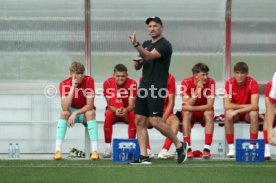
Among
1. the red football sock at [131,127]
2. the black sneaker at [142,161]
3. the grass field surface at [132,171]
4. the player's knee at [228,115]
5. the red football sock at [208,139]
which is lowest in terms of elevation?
the grass field surface at [132,171]

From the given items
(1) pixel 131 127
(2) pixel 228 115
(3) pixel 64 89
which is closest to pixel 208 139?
(2) pixel 228 115

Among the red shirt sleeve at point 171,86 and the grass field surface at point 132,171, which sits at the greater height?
the red shirt sleeve at point 171,86

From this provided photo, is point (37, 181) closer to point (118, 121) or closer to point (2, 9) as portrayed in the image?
point (118, 121)

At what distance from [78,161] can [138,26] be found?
114 inches

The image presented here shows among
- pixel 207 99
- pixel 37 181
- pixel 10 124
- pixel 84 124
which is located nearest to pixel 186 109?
pixel 207 99

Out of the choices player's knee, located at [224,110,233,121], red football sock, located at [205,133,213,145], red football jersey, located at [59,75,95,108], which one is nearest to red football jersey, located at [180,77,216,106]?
player's knee, located at [224,110,233,121]

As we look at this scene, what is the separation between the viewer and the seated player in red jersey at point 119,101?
12578 millimetres

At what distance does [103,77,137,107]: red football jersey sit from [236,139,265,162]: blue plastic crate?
5.73ft

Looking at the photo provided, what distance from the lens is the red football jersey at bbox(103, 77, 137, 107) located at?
12738mm

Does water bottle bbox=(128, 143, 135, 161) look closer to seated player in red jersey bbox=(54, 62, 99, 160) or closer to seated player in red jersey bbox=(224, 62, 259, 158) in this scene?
seated player in red jersey bbox=(54, 62, 99, 160)

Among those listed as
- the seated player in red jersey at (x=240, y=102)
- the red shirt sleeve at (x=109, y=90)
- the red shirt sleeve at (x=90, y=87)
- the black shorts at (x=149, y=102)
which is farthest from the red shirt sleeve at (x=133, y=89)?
the black shorts at (x=149, y=102)

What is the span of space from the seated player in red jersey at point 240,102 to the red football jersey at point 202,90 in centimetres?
22

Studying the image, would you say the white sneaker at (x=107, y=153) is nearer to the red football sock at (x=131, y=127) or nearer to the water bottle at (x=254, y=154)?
the red football sock at (x=131, y=127)

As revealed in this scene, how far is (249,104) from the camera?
1266cm
